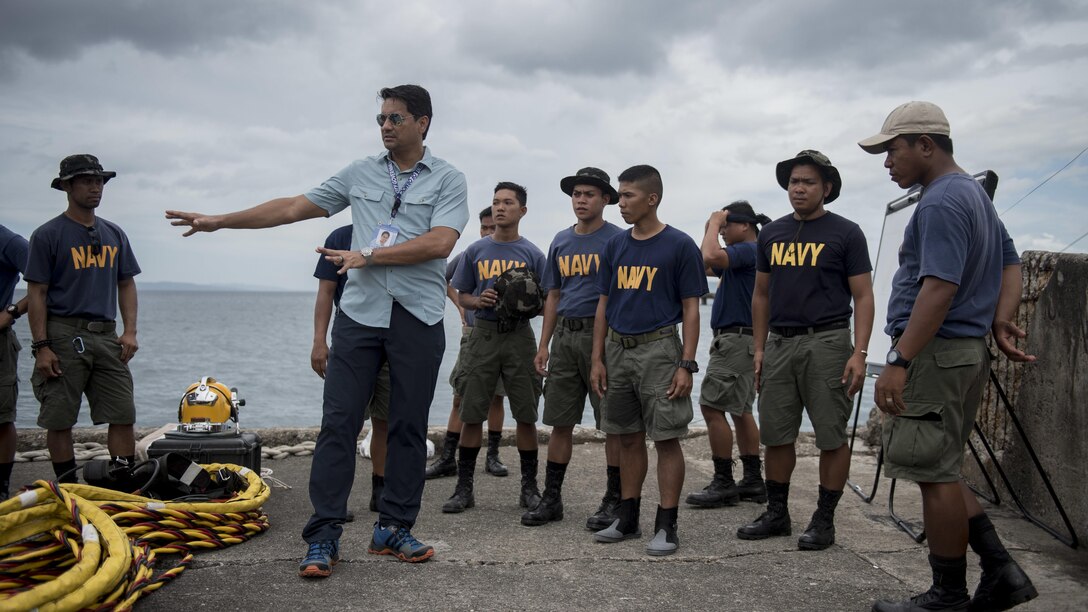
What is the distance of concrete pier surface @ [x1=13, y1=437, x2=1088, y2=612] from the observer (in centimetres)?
377

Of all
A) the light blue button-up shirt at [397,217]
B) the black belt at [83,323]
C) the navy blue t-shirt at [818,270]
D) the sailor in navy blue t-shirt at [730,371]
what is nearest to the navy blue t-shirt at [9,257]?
the black belt at [83,323]

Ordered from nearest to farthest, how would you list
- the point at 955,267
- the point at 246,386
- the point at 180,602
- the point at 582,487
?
1. the point at 955,267
2. the point at 180,602
3. the point at 582,487
4. the point at 246,386

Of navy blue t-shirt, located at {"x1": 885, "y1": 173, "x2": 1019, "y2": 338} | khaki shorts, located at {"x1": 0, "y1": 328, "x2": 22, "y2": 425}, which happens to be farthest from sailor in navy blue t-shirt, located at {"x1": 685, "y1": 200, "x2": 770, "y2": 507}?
khaki shorts, located at {"x1": 0, "y1": 328, "x2": 22, "y2": 425}

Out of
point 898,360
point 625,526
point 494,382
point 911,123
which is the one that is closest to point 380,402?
point 494,382

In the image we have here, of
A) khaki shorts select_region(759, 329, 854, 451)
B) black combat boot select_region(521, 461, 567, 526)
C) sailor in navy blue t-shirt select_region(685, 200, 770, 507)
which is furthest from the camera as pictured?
sailor in navy blue t-shirt select_region(685, 200, 770, 507)

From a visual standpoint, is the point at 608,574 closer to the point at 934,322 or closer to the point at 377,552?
the point at 377,552

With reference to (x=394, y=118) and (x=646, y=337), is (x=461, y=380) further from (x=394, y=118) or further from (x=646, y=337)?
(x=394, y=118)

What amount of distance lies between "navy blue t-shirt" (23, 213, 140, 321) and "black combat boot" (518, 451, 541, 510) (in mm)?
2837

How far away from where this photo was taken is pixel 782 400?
500cm

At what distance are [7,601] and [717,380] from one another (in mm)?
4325

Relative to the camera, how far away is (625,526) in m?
4.91

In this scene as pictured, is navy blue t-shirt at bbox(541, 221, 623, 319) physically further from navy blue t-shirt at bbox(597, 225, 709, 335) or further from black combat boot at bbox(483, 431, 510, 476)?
black combat boot at bbox(483, 431, 510, 476)

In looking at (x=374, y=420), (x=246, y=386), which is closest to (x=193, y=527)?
(x=374, y=420)

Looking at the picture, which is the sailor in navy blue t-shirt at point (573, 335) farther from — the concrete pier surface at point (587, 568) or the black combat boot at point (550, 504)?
the concrete pier surface at point (587, 568)
